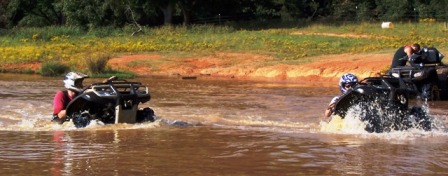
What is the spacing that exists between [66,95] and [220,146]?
3.53 metres

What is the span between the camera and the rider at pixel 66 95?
12648mm

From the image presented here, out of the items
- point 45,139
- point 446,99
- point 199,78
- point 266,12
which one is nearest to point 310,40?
point 199,78

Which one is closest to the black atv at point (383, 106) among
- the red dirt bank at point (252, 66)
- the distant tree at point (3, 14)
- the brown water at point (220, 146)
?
the brown water at point (220, 146)

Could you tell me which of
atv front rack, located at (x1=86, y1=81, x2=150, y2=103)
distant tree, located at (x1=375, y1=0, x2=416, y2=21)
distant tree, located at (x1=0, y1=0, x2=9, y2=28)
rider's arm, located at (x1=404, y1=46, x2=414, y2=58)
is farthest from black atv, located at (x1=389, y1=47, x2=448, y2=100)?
distant tree, located at (x1=0, y1=0, x2=9, y2=28)

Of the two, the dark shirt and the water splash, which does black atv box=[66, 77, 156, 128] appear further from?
the dark shirt

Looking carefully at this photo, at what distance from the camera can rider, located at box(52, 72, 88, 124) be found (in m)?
12.6

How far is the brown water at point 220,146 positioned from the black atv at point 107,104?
0.65 ft

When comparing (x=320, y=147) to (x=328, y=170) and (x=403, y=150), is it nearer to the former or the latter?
(x=403, y=150)

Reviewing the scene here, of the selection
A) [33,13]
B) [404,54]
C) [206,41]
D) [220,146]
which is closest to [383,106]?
[220,146]

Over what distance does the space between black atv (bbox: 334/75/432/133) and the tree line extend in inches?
1613

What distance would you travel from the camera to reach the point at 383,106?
440 inches

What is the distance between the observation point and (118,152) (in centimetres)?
988

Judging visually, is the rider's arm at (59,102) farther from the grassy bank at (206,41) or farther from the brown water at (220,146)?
the grassy bank at (206,41)

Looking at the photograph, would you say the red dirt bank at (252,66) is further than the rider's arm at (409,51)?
Yes
